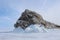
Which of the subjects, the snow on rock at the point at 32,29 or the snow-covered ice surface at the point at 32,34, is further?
the snow on rock at the point at 32,29

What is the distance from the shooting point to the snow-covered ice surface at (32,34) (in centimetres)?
315

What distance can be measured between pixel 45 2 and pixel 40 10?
0.60 feet

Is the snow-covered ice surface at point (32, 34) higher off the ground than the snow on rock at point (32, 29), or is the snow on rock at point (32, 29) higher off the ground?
the snow on rock at point (32, 29)

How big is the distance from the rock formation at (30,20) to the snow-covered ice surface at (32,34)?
8 cm

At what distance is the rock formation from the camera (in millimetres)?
3291

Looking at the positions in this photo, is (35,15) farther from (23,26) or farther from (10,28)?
(10,28)

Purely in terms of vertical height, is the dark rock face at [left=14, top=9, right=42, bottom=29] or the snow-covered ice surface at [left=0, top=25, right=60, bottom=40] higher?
the dark rock face at [left=14, top=9, right=42, bottom=29]

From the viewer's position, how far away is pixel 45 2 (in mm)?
3393

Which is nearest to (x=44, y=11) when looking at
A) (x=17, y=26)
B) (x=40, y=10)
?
(x=40, y=10)

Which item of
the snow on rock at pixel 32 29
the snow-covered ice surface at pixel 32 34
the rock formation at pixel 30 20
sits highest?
the rock formation at pixel 30 20

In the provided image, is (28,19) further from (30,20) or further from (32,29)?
(32,29)

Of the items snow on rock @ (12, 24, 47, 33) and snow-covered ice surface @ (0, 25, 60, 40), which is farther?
snow on rock @ (12, 24, 47, 33)

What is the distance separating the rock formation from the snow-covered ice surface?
3.0 inches

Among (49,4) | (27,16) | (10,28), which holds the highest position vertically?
Result: (49,4)
